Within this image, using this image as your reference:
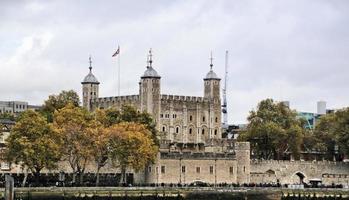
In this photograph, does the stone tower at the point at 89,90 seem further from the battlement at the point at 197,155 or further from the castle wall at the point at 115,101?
the battlement at the point at 197,155

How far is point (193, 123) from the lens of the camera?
154 metres

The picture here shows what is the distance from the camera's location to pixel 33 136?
9988cm

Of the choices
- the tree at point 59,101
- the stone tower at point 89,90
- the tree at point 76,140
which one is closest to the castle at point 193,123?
the stone tower at point 89,90

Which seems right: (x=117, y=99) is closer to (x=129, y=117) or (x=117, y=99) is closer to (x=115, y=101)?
(x=115, y=101)

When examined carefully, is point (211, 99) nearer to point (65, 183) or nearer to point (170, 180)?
point (170, 180)

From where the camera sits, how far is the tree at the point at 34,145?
9800 centimetres

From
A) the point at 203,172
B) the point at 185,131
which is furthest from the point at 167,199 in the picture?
the point at 185,131

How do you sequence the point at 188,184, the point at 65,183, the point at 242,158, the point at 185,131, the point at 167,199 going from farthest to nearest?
the point at 185,131, the point at 242,158, the point at 188,184, the point at 65,183, the point at 167,199

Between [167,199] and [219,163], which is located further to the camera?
[219,163]

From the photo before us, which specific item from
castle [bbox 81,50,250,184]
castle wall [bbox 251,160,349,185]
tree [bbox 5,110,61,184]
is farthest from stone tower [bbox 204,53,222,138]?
tree [bbox 5,110,61,184]

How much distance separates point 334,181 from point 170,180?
25607mm

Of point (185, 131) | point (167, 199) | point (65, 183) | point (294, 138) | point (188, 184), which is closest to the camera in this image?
point (167, 199)

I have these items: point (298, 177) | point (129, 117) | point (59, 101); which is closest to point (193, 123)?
point (59, 101)

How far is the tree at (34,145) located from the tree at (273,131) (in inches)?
1626
